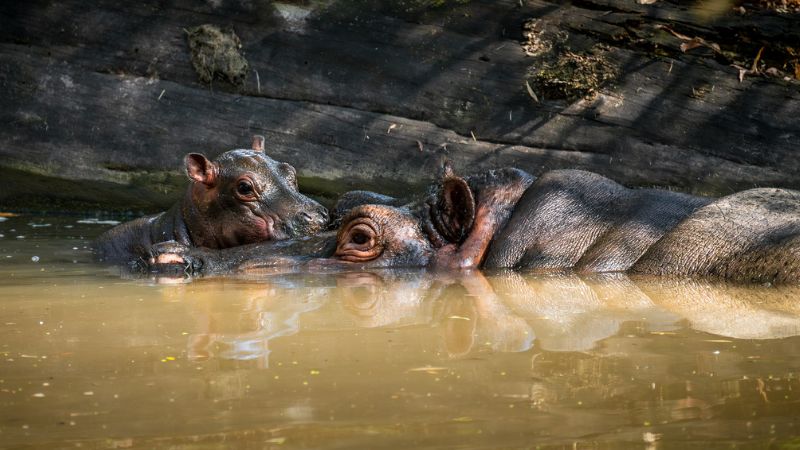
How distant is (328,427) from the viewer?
2438 mm

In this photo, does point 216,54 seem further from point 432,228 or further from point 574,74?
point 432,228

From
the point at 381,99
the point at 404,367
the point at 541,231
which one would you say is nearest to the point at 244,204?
the point at 541,231

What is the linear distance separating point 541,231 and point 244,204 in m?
2.10

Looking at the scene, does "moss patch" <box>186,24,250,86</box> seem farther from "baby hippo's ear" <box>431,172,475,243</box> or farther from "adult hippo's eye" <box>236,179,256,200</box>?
"baby hippo's ear" <box>431,172,475,243</box>

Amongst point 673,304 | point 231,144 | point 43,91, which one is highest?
point 43,91

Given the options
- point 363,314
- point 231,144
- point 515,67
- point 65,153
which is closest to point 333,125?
point 231,144

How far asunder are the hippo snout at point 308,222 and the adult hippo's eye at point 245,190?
0.35m

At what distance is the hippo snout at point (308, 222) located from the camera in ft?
22.3

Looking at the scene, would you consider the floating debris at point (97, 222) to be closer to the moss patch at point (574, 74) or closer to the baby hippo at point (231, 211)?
the baby hippo at point (231, 211)

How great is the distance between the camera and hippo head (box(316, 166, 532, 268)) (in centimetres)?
608

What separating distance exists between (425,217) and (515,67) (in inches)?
112

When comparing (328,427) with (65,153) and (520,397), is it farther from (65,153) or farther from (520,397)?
(65,153)

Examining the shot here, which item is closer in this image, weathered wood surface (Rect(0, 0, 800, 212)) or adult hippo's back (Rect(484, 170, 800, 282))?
adult hippo's back (Rect(484, 170, 800, 282))

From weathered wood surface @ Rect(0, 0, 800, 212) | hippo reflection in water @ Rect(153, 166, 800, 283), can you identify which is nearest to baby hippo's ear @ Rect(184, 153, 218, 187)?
hippo reflection in water @ Rect(153, 166, 800, 283)
